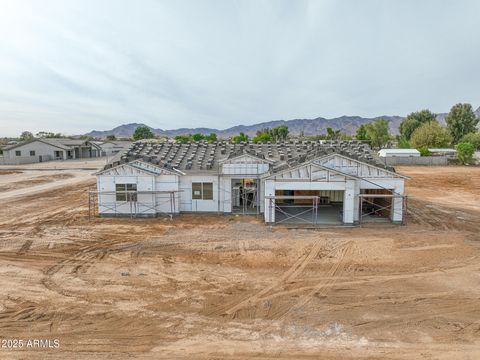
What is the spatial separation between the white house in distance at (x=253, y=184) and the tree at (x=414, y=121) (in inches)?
3070

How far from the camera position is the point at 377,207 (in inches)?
850

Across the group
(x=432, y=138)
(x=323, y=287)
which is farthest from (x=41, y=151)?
(x=432, y=138)

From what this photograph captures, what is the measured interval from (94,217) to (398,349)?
18.4 metres

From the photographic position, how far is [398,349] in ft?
25.3

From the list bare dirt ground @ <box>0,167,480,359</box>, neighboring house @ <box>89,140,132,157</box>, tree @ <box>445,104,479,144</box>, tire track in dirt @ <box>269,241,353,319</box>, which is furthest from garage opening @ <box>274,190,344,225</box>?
tree @ <box>445,104,479,144</box>

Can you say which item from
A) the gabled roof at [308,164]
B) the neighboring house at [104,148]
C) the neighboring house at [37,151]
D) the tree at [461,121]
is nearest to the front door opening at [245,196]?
the gabled roof at [308,164]

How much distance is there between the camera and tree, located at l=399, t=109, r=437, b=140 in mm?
90213

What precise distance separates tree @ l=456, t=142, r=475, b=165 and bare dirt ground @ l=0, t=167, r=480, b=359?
43568mm

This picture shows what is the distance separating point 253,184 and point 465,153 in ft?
160

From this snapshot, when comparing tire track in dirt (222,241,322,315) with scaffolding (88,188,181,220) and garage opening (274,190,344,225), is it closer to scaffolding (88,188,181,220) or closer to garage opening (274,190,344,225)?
garage opening (274,190,344,225)

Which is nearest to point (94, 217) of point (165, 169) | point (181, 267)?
point (165, 169)

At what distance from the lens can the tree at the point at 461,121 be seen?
80.4 metres

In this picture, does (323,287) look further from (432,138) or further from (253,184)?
(432,138)

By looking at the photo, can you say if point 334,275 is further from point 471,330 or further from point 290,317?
point 471,330
